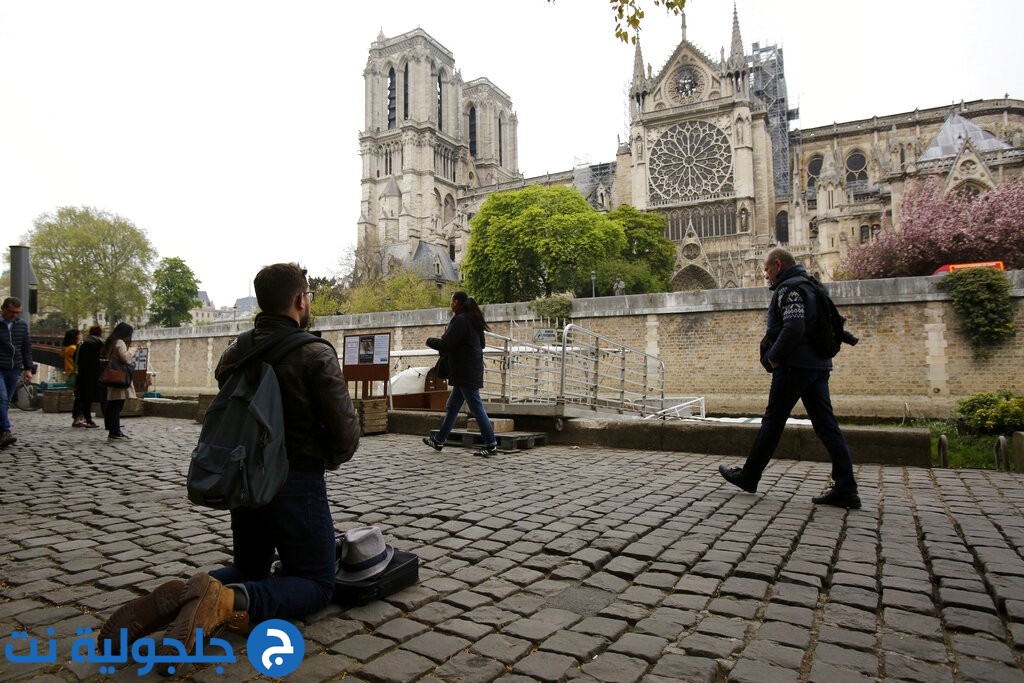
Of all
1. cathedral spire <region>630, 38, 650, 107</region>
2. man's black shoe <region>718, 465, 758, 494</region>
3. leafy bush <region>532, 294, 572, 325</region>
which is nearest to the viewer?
man's black shoe <region>718, 465, 758, 494</region>

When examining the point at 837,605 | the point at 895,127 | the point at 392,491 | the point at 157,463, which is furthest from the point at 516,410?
the point at 895,127

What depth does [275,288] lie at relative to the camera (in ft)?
8.48

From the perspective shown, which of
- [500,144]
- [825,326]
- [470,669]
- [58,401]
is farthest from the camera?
[500,144]

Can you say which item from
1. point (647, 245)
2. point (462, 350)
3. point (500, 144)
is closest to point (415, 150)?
point (500, 144)

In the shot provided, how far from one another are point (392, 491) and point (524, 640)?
2.96 metres

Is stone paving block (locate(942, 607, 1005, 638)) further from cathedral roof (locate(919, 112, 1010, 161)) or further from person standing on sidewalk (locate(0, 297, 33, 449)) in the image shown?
cathedral roof (locate(919, 112, 1010, 161))

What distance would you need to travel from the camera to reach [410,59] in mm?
72375

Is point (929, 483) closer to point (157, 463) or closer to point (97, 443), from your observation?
point (157, 463)

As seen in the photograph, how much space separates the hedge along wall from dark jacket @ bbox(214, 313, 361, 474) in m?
12.4

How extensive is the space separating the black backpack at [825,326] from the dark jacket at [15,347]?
905 centimetres

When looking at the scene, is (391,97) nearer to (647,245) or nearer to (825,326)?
(647,245)

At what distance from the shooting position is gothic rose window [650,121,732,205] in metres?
47.9

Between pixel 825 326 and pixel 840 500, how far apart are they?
4.22ft

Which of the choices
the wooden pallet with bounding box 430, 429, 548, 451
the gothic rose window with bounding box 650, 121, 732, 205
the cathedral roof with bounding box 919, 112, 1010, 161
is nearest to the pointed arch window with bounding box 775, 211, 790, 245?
the gothic rose window with bounding box 650, 121, 732, 205
